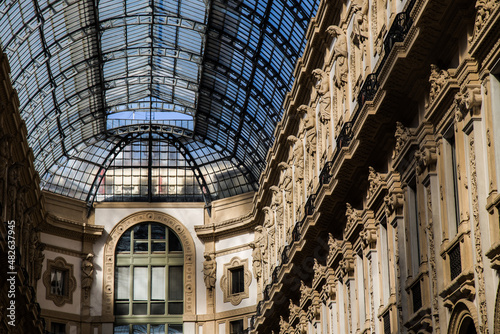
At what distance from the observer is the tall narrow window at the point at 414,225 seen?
2281 centimetres

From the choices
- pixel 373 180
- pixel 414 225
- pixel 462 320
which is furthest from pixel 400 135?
pixel 462 320

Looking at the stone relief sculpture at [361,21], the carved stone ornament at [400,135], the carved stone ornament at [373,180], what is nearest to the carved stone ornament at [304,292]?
the carved stone ornament at [373,180]

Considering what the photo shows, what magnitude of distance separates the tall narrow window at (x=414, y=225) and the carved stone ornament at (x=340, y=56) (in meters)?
8.36

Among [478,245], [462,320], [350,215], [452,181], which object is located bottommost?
[462,320]

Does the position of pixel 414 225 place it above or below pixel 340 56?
below

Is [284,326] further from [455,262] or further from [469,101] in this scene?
[469,101]

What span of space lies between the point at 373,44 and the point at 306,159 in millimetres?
12576

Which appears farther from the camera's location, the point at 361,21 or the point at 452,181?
the point at 361,21

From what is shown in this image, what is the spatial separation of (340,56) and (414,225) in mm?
9960

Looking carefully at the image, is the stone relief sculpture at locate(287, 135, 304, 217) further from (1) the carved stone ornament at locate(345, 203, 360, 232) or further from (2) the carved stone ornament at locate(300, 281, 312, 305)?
(1) the carved stone ornament at locate(345, 203, 360, 232)

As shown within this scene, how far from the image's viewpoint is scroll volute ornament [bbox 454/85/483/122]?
18.1 m

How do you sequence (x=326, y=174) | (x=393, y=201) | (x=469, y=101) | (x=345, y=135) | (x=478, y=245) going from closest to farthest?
(x=478, y=245)
(x=469, y=101)
(x=393, y=201)
(x=345, y=135)
(x=326, y=174)

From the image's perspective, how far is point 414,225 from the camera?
23.3 metres

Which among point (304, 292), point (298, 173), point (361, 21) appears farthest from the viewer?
point (298, 173)
